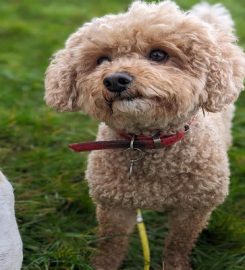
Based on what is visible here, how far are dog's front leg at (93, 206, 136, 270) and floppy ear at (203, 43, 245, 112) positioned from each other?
792mm

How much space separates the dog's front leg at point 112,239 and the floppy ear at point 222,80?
79cm

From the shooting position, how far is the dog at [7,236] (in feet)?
7.45

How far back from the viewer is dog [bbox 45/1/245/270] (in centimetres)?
235

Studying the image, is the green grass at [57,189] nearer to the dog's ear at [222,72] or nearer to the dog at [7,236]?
the dog at [7,236]

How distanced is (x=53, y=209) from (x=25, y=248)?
0.36 meters

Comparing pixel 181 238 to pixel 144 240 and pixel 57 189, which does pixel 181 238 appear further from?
pixel 57 189

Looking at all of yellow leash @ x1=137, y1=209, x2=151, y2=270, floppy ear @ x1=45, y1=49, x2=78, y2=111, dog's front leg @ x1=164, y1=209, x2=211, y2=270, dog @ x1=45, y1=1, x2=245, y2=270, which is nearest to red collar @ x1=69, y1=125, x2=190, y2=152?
dog @ x1=45, y1=1, x2=245, y2=270

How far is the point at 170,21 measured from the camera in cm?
243

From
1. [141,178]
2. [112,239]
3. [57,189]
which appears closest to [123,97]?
[141,178]

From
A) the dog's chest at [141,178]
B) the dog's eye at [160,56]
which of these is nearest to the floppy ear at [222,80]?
the dog's eye at [160,56]

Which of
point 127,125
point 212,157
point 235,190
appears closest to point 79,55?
point 127,125

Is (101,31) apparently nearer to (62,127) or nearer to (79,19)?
(62,127)

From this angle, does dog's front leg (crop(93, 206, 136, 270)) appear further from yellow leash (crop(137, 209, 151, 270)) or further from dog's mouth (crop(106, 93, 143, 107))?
dog's mouth (crop(106, 93, 143, 107))

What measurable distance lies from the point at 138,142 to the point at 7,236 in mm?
699
